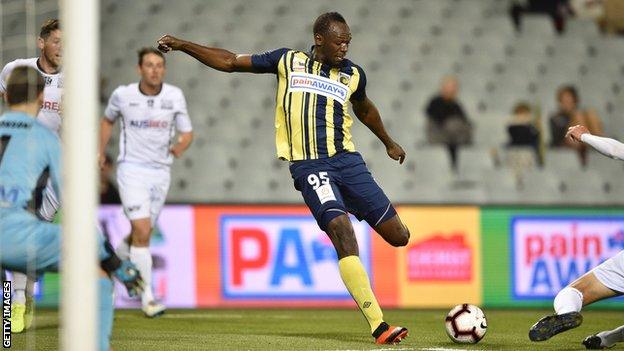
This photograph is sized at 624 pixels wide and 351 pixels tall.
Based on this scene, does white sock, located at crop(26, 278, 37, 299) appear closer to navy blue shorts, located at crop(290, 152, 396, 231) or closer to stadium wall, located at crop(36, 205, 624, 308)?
navy blue shorts, located at crop(290, 152, 396, 231)

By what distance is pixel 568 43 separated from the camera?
57.9ft

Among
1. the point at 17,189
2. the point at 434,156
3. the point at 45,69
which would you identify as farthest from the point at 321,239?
the point at 17,189

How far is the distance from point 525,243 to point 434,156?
3024 mm

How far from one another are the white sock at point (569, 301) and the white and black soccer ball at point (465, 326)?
0.64 m

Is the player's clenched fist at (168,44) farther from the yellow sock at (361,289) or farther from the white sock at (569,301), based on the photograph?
the white sock at (569,301)

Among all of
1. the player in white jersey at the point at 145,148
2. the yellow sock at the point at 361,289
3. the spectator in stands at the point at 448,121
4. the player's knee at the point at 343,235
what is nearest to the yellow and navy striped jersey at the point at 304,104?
the player's knee at the point at 343,235

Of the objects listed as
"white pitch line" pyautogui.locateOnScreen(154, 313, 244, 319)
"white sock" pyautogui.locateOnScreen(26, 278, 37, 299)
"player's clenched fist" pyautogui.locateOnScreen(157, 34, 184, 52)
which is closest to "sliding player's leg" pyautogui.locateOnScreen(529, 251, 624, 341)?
"player's clenched fist" pyautogui.locateOnScreen(157, 34, 184, 52)

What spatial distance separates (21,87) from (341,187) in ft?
8.52

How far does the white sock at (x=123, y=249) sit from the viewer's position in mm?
11633

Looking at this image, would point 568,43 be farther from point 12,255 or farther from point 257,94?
point 12,255

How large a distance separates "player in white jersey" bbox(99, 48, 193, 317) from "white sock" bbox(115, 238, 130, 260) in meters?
1.19

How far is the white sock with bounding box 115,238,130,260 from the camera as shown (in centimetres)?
1163

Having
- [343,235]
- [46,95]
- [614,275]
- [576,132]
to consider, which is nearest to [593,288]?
[614,275]

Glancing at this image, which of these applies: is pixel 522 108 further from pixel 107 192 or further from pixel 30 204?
pixel 30 204
